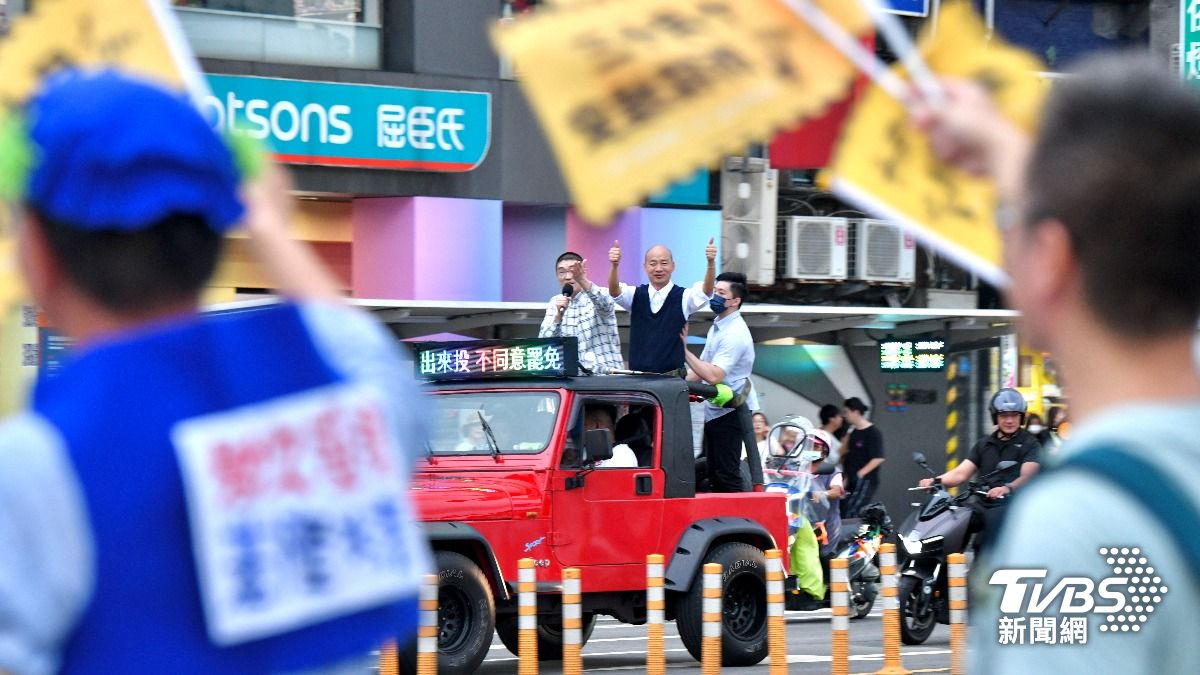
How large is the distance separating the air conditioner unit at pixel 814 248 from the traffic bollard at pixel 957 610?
43.5 ft

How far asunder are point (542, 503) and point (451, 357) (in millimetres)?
1381

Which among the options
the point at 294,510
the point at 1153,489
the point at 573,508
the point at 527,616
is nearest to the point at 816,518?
the point at 573,508

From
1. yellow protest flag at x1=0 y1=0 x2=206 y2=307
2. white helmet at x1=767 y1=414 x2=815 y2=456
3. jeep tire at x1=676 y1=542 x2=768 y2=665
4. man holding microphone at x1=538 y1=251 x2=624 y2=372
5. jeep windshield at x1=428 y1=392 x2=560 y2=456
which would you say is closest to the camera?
yellow protest flag at x1=0 y1=0 x2=206 y2=307

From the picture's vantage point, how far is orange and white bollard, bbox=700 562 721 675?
1122 centimetres

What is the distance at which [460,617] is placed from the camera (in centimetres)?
1228

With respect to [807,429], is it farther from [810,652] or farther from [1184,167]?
[1184,167]

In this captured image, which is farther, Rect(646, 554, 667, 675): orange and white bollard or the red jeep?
the red jeep

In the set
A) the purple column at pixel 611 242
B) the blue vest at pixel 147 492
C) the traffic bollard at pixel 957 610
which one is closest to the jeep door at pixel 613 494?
the traffic bollard at pixel 957 610

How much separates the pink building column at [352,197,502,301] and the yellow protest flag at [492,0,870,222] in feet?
64.9

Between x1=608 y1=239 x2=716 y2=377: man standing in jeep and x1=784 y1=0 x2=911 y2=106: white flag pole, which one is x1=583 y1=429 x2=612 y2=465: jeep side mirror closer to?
x1=608 y1=239 x2=716 y2=377: man standing in jeep

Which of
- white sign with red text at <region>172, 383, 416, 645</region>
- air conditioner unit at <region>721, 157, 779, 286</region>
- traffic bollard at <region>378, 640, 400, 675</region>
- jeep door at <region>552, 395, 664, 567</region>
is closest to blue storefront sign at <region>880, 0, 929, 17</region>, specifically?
air conditioner unit at <region>721, 157, 779, 286</region>

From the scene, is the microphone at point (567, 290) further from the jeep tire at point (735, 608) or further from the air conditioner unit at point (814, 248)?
the air conditioner unit at point (814, 248)

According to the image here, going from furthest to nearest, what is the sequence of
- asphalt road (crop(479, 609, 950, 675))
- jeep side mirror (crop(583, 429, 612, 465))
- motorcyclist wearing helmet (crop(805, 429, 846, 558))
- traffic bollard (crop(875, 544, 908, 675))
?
motorcyclist wearing helmet (crop(805, 429, 846, 558)), asphalt road (crop(479, 609, 950, 675)), jeep side mirror (crop(583, 429, 612, 465)), traffic bollard (crop(875, 544, 908, 675))

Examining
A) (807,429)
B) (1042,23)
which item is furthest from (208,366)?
(1042,23)
